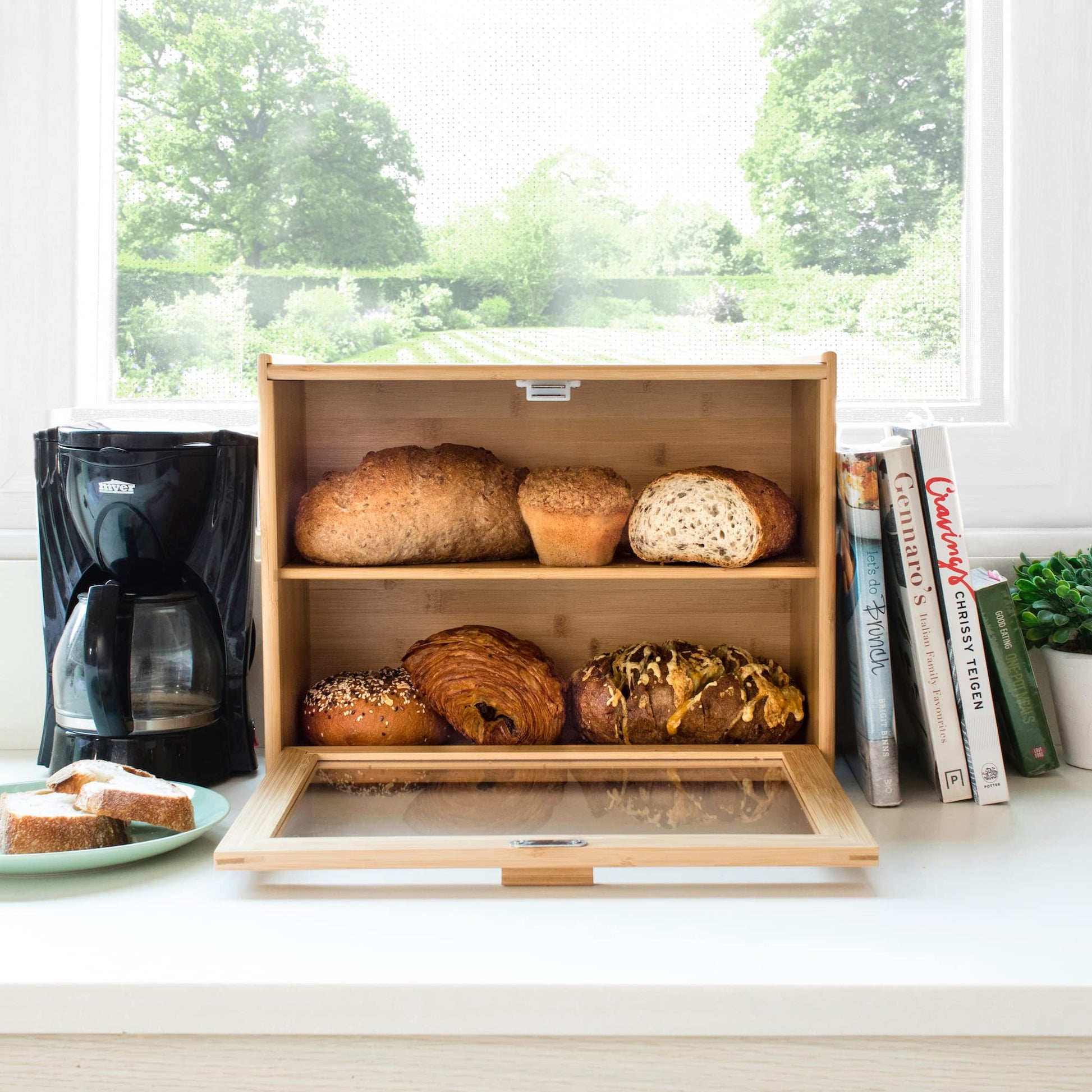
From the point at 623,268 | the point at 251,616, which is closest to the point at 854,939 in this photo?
the point at 251,616

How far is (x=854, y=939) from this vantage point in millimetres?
812

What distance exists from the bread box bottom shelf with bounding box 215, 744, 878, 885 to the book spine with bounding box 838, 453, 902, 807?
7 cm

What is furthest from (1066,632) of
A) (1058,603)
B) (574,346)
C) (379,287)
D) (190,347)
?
(190,347)

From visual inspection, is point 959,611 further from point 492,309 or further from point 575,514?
point 492,309

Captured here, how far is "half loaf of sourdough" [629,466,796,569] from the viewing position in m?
1.14

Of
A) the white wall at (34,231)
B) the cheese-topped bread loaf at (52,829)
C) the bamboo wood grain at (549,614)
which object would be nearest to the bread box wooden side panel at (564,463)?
the bamboo wood grain at (549,614)

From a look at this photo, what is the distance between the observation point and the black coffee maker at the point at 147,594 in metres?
1.09

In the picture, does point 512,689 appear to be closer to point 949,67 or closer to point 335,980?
point 335,980

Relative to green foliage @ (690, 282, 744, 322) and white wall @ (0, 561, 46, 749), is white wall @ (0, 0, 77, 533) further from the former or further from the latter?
green foliage @ (690, 282, 744, 322)

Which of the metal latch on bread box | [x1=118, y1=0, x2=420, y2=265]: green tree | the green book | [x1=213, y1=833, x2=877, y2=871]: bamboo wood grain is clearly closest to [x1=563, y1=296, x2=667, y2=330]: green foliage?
[x1=118, y1=0, x2=420, y2=265]: green tree

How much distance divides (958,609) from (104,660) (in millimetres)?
911

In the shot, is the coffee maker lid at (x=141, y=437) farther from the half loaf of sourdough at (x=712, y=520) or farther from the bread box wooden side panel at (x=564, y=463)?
the half loaf of sourdough at (x=712, y=520)

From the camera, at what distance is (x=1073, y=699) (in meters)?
1.25

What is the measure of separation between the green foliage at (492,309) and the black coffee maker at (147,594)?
0.45 m
